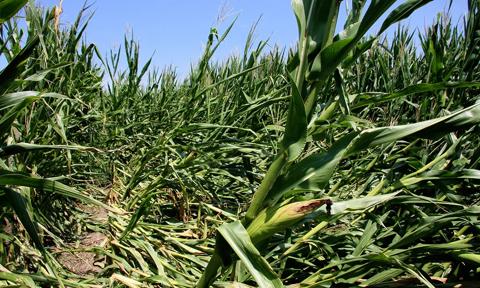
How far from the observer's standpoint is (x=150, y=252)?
131 centimetres

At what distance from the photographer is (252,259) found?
86 centimetres

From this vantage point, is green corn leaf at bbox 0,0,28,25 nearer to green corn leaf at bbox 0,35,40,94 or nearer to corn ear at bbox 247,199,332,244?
green corn leaf at bbox 0,35,40,94

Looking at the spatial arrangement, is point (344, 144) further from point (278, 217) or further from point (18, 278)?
point (18, 278)

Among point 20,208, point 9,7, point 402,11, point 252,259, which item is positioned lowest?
point 252,259

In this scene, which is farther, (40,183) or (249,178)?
(249,178)

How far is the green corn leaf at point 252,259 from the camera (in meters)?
0.85

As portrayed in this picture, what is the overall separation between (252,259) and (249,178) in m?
0.91

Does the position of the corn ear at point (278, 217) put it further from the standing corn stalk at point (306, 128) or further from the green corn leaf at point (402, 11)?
the green corn leaf at point (402, 11)

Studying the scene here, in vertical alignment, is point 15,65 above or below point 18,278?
above

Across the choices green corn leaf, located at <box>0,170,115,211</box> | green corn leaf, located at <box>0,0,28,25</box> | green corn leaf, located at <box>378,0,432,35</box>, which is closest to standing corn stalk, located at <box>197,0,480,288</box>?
green corn leaf, located at <box>378,0,432,35</box>

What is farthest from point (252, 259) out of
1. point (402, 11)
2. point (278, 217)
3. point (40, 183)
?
point (402, 11)

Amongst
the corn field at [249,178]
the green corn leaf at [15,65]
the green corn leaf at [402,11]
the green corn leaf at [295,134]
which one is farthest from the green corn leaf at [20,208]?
the green corn leaf at [402,11]

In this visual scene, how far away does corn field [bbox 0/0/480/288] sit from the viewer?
3.07 feet

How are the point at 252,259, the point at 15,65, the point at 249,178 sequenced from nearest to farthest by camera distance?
1. the point at 252,259
2. the point at 15,65
3. the point at 249,178
